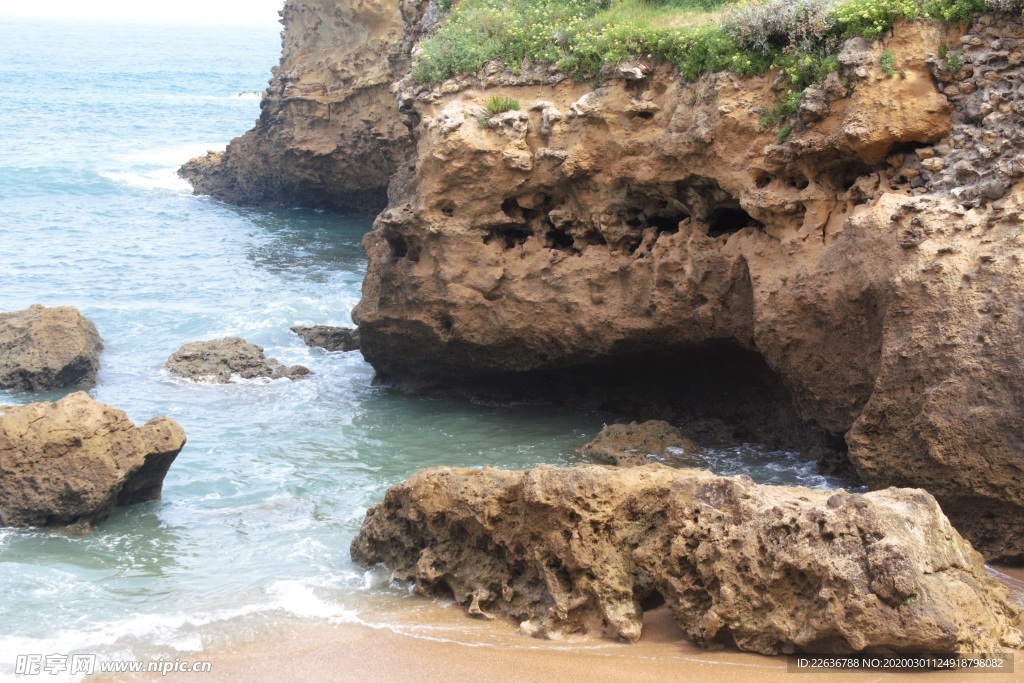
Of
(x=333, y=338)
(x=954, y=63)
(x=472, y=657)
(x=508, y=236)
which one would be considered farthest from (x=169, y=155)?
(x=472, y=657)

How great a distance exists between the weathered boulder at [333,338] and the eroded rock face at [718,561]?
31.0ft

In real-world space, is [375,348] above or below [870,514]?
below

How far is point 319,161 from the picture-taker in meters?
28.5

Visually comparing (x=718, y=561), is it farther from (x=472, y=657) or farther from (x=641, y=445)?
(x=641, y=445)

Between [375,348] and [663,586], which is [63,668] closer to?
[663,586]

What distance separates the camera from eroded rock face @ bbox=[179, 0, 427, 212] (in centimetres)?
2642

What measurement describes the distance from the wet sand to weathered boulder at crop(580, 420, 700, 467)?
3652 millimetres

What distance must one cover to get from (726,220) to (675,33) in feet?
6.96

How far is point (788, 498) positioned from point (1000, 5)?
219 inches

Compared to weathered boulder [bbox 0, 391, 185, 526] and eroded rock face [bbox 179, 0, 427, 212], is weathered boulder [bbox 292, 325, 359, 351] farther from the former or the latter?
eroded rock face [bbox 179, 0, 427, 212]

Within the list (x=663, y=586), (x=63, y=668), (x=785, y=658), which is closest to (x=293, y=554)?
A: (x=63, y=668)

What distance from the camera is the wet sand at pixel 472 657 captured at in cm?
670

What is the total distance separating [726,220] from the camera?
12.1 m

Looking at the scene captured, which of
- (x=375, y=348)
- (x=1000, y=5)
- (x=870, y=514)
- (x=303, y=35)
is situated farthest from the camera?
(x=303, y=35)
